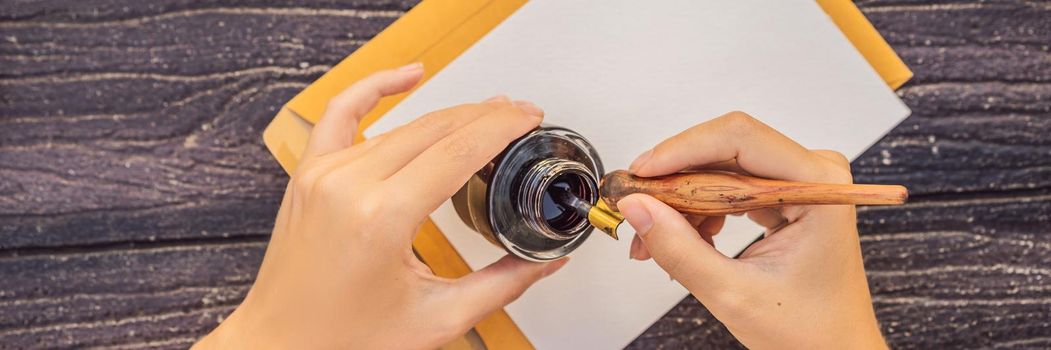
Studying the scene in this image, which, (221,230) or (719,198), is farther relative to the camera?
(221,230)

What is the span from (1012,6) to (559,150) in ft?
1.18

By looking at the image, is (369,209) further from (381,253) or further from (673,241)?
(673,241)

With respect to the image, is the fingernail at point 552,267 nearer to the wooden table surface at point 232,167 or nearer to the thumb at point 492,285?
the thumb at point 492,285

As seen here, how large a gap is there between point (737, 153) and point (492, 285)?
0.15 metres

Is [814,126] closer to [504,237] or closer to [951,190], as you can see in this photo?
[951,190]

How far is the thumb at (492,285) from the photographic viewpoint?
0.41m

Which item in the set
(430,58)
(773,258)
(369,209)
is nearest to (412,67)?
(430,58)

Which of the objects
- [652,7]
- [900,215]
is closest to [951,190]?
[900,215]

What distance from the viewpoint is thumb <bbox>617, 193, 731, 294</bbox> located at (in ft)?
1.19

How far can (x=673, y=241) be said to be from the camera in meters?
0.37

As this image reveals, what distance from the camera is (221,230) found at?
0.53 meters

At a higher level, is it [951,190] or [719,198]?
[719,198]

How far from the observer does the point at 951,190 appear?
1.80ft

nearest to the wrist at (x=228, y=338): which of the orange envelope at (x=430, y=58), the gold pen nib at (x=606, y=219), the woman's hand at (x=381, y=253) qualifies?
the woman's hand at (x=381, y=253)
